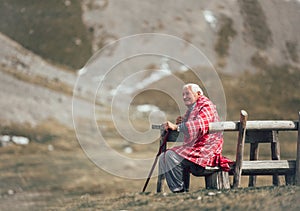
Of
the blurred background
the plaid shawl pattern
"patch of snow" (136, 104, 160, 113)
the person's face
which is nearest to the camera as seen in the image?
the plaid shawl pattern

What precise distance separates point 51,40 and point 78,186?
560 inches

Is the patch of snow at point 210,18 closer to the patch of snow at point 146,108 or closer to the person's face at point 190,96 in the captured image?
the patch of snow at point 146,108

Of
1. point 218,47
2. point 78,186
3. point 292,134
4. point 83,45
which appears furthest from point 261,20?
point 78,186

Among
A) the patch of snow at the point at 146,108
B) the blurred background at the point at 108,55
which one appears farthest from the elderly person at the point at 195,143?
the patch of snow at the point at 146,108

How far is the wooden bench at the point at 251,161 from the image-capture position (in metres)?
8.62

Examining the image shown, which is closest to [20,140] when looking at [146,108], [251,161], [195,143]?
[146,108]

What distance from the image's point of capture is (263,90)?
26766 mm

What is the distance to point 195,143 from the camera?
8398 mm

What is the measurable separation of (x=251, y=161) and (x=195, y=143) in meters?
0.99

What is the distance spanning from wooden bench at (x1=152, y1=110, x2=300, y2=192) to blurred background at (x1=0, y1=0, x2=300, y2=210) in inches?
294

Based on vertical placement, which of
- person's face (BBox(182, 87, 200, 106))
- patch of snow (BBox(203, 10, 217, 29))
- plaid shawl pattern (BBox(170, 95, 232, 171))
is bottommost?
plaid shawl pattern (BBox(170, 95, 232, 171))

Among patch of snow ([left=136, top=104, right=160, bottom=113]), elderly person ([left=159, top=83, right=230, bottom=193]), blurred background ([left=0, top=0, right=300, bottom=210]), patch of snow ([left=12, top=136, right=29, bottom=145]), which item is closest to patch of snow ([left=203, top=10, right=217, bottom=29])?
blurred background ([left=0, top=0, right=300, bottom=210])

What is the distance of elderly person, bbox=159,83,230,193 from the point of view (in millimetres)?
8320

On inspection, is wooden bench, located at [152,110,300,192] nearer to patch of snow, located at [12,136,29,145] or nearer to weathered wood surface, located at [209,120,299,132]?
weathered wood surface, located at [209,120,299,132]
